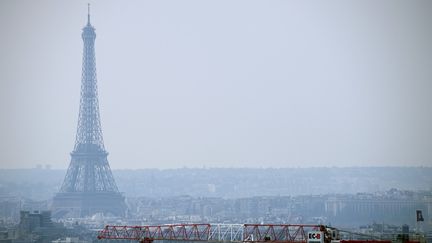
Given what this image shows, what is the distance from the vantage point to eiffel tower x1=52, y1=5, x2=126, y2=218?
178750 millimetres

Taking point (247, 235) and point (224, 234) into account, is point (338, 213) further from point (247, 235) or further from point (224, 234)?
point (247, 235)

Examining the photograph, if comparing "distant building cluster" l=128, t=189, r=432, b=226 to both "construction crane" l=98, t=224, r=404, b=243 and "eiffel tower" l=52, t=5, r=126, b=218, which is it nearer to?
"eiffel tower" l=52, t=5, r=126, b=218

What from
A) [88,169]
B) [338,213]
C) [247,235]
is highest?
[88,169]

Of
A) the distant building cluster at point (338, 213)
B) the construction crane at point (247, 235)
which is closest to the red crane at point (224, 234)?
the construction crane at point (247, 235)

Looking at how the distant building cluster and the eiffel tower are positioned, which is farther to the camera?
the eiffel tower

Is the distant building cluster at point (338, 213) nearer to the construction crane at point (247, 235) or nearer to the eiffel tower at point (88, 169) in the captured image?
the eiffel tower at point (88, 169)

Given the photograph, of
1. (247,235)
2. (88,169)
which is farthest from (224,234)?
(88,169)

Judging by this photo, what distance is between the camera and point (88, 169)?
181 meters

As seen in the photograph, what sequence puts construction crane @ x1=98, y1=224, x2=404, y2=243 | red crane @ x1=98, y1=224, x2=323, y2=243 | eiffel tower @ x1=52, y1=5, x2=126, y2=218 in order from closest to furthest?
construction crane @ x1=98, y1=224, x2=404, y2=243, red crane @ x1=98, y1=224, x2=323, y2=243, eiffel tower @ x1=52, y1=5, x2=126, y2=218

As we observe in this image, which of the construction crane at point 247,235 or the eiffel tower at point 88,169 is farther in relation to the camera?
the eiffel tower at point 88,169

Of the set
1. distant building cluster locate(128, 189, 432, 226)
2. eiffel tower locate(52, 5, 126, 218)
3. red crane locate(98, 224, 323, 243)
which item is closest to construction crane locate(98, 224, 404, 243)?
red crane locate(98, 224, 323, 243)

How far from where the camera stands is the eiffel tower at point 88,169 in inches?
7037

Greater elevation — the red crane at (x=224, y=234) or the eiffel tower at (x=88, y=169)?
the eiffel tower at (x=88, y=169)

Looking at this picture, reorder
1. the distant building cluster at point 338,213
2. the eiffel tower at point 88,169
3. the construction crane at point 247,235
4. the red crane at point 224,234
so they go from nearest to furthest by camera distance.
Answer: the construction crane at point 247,235, the red crane at point 224,234, the distant building cluster at point 338,213, the eiffel tower at point 88,169
